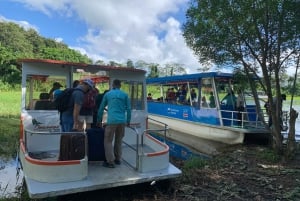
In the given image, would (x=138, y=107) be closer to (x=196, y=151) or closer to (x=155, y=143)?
(x=155, y=143)

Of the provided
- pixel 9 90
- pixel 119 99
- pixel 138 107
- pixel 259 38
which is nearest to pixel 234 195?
pixel 119 99

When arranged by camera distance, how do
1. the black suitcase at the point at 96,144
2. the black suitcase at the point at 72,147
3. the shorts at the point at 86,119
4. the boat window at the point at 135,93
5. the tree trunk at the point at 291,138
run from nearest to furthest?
the black suitcase at the point at 72,147
the black suitcase at the point at 96,144
the shorts at the point at 86,119
the boat window at the point at 135,93
the tree trunk at the point at 291,138

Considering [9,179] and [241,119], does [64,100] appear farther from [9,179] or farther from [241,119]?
[241,119]

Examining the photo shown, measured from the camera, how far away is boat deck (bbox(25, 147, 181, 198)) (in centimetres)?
504

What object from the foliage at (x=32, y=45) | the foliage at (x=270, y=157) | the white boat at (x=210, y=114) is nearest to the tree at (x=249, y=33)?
the foliage at (x=270, y=157)

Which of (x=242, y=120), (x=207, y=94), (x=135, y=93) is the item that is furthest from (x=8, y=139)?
(x=242, y=120)

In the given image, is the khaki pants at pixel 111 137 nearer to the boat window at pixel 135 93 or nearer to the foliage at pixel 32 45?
the boat window at pixel 135 93

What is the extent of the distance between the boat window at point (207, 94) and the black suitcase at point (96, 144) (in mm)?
8160

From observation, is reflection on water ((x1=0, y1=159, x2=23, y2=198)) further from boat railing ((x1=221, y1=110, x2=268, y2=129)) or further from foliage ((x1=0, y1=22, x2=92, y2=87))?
foliage ((x1=0, y1=22, x2=92, y2=87))

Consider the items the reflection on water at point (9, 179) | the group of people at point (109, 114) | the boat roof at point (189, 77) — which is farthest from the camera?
the boat roof at point (189, 77)

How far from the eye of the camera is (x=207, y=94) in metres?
14.2

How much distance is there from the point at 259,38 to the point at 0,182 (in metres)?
7.36

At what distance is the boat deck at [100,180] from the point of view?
504 centimetres

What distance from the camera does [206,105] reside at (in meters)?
14.3
